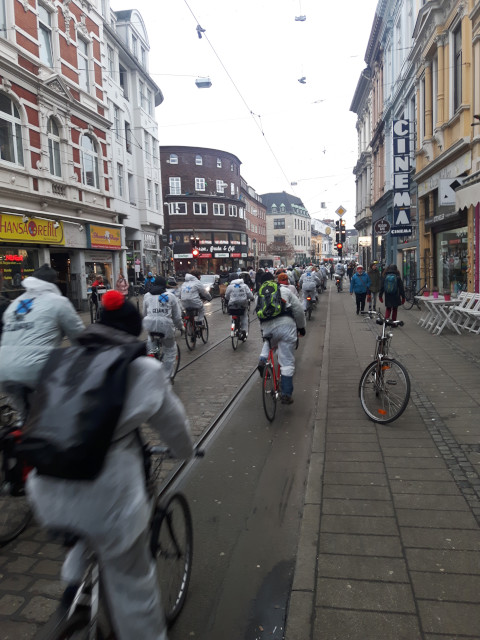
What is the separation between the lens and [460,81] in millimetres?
14961

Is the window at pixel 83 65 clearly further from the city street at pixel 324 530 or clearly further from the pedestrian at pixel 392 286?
the city street at pixel 324 530

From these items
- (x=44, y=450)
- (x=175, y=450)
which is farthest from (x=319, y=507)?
(x=44, y=450)

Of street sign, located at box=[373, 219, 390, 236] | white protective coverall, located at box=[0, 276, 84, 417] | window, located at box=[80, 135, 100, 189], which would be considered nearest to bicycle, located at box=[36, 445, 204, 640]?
white protective coverall, located at box=[0, 276, 84, 417]

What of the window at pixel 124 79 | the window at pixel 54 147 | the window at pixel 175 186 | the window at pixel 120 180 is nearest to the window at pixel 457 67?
the window at pixel 54 147

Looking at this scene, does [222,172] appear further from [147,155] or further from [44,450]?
[44,450]

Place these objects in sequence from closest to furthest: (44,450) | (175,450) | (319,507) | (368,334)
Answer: (44,450) → (175,450) → (319,507) → (368,334)

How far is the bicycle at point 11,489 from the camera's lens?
11.7 ft

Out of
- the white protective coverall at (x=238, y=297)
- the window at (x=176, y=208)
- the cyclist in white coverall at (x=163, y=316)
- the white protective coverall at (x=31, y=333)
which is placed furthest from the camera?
the window at (x=176, y=208)

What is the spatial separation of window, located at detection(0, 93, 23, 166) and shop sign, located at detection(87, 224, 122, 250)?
524 centimetres

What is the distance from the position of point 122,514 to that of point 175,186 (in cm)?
6065

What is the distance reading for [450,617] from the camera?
2553mm

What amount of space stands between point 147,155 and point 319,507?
1355 inches

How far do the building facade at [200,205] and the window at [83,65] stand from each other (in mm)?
34225

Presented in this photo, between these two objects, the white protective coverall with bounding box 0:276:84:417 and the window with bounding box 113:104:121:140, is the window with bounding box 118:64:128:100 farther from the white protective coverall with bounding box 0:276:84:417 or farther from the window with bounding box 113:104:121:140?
the white protective coverall with bounding box 0:276:84:417
